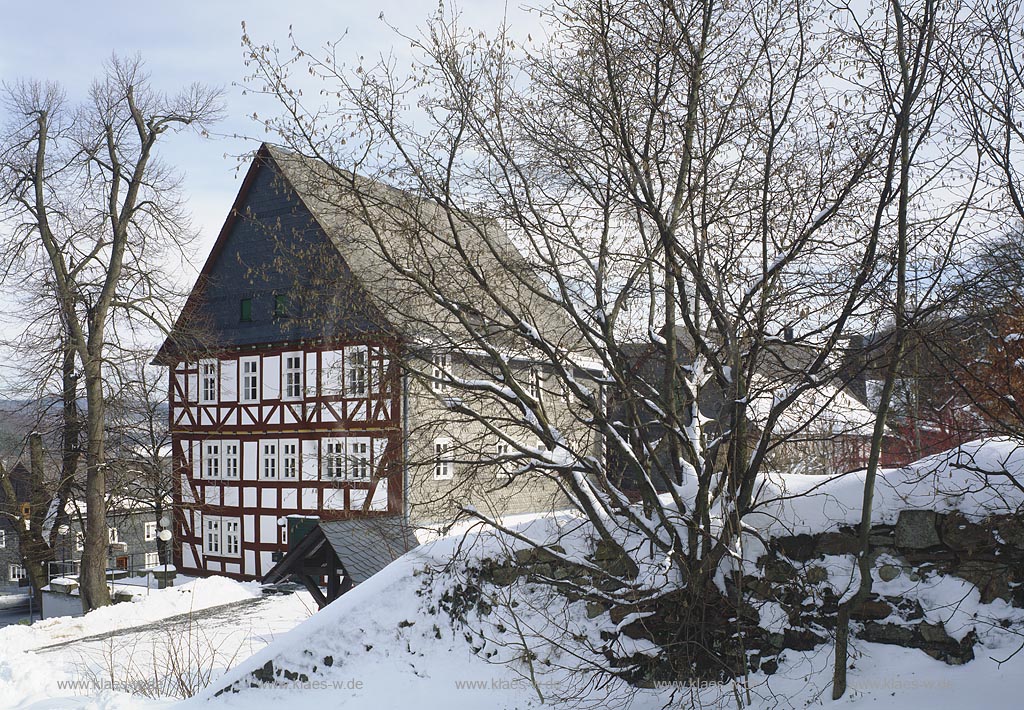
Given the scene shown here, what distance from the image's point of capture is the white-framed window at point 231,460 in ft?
77.5

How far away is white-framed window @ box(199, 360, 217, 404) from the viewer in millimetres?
24500

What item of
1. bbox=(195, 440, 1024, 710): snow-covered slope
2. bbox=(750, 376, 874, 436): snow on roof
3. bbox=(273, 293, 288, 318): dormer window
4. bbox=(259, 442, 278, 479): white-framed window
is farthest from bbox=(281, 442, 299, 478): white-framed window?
bbox=(750, 376, 874, 436): snow on roof

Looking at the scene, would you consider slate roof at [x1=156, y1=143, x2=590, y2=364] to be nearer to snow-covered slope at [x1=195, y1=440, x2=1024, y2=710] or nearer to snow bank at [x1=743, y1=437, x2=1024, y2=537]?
snow-covered slope at [x1=195, y1=440, x2=1024, y2=710]

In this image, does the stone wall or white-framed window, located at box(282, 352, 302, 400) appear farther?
white-framed window, located at box(282, 352, 302, 400)

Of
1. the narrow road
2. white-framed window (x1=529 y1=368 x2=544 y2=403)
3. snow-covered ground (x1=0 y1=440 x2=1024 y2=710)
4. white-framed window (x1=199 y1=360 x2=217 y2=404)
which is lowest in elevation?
the narrow road

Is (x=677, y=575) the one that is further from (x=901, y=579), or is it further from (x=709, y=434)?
(x=901, y=579)

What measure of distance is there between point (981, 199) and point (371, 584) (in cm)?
623

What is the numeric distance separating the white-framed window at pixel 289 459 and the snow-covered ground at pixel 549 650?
12.0 metres

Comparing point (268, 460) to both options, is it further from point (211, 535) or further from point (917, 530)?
point (917, 530)

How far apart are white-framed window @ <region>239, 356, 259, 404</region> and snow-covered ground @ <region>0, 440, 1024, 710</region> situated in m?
13.4

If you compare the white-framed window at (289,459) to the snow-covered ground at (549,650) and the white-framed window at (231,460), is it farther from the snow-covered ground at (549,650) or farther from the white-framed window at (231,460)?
the snow-covered ground at (549,650)

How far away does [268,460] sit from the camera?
2289 cm

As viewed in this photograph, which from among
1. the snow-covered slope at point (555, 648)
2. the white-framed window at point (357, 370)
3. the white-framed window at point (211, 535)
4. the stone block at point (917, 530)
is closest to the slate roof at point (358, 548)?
the snow-covered slope at point (555, 648)

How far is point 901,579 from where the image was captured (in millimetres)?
6562
